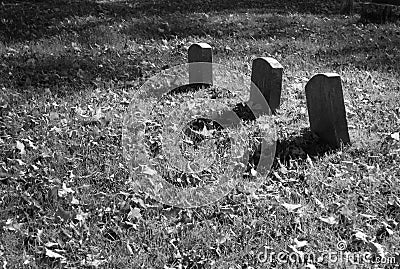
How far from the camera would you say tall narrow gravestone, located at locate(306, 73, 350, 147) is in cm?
496

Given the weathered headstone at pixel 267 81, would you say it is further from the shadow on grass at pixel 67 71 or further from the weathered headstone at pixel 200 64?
the shadow on grass at pixel 67 71

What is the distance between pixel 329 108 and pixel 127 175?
211cm

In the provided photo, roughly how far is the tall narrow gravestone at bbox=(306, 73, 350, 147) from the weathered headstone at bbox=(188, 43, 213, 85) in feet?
6.21

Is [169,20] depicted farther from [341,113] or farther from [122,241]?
[122,241]

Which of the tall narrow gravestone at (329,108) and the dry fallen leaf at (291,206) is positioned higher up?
the tall narrow gravestone at (329,108)

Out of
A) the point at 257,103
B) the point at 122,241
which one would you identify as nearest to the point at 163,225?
the point at 122,241

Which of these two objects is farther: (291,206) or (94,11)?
(94,11)

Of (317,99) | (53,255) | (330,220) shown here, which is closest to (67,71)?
(317,99)

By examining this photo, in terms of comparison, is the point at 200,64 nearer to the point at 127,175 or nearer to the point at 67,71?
the point at 67,71

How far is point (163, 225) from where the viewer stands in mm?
3742

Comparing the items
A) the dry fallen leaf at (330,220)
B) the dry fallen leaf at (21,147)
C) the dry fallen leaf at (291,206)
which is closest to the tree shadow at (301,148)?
the dry fallen leaf at (291,206)

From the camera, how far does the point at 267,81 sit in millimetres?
5762

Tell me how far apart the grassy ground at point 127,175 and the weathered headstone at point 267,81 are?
0.24m

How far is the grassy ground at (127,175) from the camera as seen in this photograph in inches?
137
